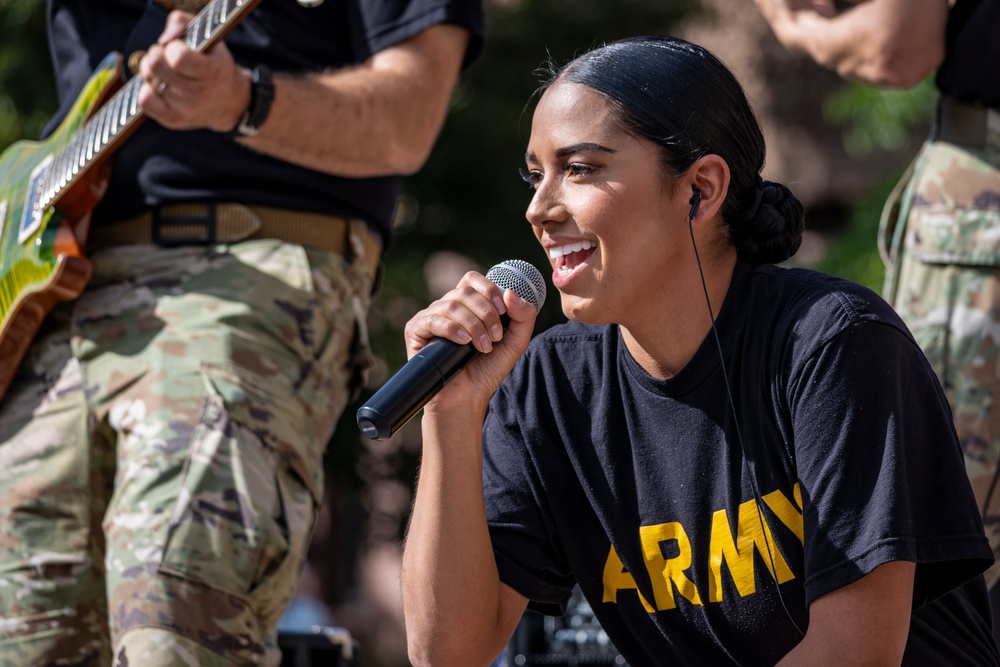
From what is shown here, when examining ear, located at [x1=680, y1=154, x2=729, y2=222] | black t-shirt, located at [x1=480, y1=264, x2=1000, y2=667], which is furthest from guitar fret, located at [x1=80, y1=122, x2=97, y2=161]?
ear, located at [x1=680, y1=154, x2=729, y2=222]

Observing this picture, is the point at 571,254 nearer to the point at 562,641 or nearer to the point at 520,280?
the point at 520,280

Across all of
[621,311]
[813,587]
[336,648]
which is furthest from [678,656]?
[336,648]

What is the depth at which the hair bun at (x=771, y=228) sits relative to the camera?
2.40 meters

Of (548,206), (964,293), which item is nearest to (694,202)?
(548,206)

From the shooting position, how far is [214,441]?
286 cm

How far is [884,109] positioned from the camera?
21.7ft

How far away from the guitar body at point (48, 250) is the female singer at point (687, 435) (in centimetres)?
120

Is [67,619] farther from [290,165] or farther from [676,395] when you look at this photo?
[676,395]

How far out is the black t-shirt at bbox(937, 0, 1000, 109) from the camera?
3121mm

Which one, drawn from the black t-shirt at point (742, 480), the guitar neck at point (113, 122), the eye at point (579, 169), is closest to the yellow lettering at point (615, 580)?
the black t-shirt at point (742, 480)

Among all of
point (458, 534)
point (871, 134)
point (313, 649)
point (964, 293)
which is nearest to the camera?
point (458, 534)

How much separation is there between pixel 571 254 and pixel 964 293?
1.23 meters

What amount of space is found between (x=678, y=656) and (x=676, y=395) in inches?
18.2

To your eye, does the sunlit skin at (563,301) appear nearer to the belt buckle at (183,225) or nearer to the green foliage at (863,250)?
the belt buckle at (183,225)
